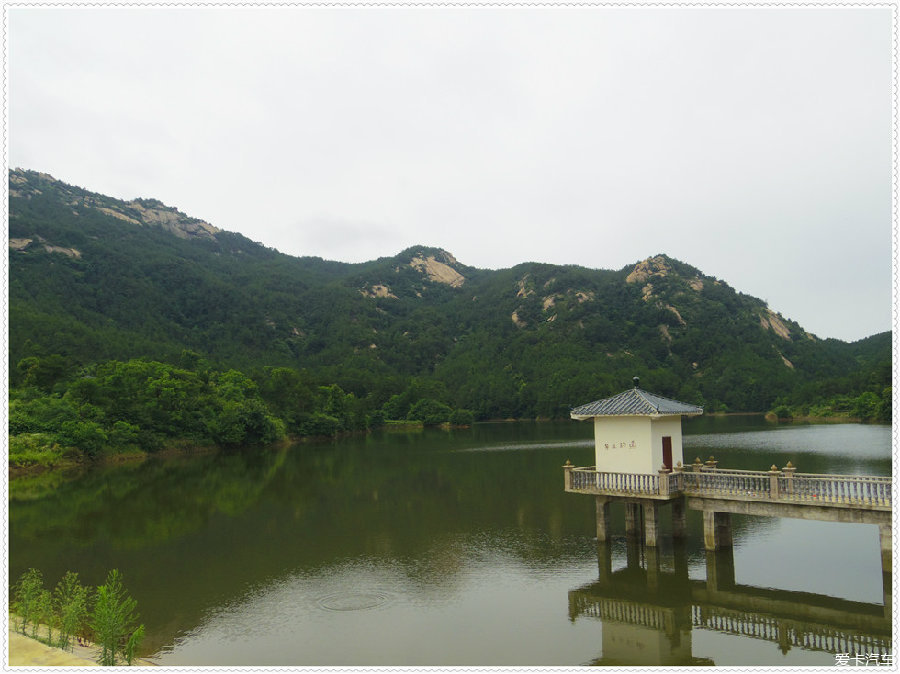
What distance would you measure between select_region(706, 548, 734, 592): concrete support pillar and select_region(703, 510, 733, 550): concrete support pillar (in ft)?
0.60

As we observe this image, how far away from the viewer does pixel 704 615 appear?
14195 mm

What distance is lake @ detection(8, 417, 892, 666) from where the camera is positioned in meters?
12.7

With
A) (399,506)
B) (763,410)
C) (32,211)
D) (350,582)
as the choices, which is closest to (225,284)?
(32,211)

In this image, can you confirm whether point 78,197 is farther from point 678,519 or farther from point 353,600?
point 678,519

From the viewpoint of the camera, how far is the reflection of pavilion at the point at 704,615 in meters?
12.4

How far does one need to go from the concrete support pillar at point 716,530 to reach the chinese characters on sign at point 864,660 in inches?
264

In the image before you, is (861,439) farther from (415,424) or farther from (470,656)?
(415,424)

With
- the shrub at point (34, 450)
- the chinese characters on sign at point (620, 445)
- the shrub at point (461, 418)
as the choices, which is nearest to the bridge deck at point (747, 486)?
the chinese characters on sign at point (620, 445)

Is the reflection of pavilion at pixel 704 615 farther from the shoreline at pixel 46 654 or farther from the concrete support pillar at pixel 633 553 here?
the shoreline at pixel 46 654

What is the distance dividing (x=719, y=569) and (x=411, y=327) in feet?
469

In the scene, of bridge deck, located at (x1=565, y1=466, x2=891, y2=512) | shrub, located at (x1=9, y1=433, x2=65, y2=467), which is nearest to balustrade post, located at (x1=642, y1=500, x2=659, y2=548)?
bridge deck, located at (x1=565, y1=466, x2=891, y2=512)

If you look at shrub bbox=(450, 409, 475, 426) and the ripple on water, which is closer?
the ripple on water

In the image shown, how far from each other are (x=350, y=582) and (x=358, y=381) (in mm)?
89324

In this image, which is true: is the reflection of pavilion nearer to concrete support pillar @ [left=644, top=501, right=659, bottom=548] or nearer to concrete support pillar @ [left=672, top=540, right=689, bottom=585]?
concrete support pillar @ [left=672, top=540, right=689, bottom=585]
